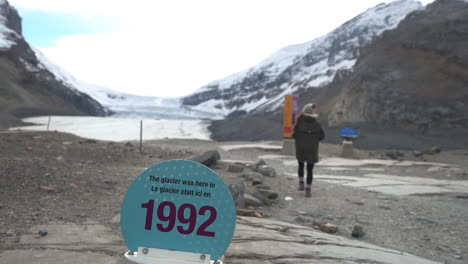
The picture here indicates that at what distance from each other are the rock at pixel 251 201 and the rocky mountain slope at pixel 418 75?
74.8 ft

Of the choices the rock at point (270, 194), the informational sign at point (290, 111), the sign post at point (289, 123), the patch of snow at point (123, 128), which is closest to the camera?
the rock at point (270, 194)

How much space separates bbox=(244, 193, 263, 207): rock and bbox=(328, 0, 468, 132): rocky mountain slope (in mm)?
22802

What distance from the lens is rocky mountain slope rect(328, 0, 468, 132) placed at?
2598 centimetres

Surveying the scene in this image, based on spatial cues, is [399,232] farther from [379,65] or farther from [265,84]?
[265,84]

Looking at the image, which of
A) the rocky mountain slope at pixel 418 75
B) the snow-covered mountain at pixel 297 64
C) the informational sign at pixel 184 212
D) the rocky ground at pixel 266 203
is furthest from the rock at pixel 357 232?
the snow-covered mountain at pixel 297 64

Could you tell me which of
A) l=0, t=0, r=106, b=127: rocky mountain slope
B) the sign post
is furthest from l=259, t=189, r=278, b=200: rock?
l=0, t=0, r=106, b=127: rocky mountain slope

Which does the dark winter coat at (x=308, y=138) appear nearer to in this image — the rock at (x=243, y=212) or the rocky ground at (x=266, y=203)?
the rocky ground at (x=266, y=203)

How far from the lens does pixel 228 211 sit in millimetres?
2277

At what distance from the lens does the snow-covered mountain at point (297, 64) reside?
10781 centimetres

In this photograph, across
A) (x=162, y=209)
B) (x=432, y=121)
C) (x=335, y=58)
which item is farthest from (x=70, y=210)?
(x=335, y=58)

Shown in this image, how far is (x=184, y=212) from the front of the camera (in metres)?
2.26

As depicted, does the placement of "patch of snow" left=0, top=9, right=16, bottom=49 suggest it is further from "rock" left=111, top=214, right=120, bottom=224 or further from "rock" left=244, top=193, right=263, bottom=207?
"rock" left=111, top=214, right=120, bottom=224

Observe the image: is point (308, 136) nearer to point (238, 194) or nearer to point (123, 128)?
point (238, 194)

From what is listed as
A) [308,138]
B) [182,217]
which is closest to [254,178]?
[308,138]
